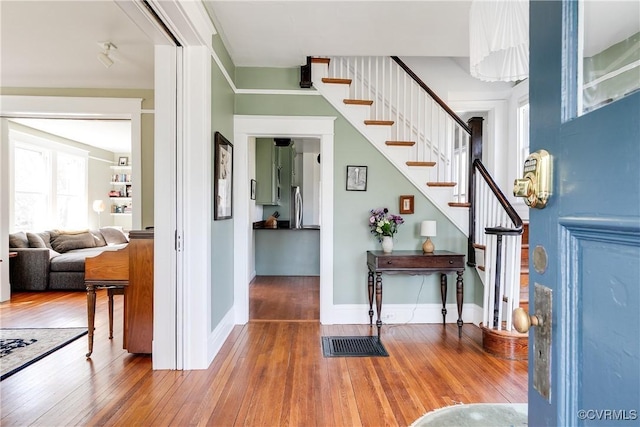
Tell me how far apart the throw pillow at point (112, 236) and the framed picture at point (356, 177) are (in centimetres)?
544

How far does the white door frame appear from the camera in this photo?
3.44m

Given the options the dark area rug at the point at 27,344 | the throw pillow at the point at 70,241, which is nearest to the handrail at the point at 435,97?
the dark area rug at the point at 27,344

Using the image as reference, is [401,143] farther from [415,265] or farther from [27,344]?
[27,344]

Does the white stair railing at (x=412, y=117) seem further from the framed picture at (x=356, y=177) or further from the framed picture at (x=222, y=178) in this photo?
the framed picture at (x=222, y=178)

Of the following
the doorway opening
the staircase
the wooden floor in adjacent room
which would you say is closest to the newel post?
the staircase

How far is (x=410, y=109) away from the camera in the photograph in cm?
357

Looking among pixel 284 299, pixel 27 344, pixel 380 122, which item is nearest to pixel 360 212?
pixel 380 122

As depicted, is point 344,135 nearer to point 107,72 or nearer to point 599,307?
point 107,72

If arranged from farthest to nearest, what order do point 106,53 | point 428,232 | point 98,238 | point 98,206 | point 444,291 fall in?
point 98,206 < point 98,238 < point 444,291 < point 428,232 < point 106,53

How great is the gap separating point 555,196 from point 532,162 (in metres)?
0.09

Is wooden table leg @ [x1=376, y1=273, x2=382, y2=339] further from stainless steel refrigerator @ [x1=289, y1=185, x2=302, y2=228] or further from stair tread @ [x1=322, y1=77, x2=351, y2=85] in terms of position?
stainless steel refrigerator @ [x1=289, y1=185, x2=302, y2=228]

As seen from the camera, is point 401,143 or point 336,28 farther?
point 401,143

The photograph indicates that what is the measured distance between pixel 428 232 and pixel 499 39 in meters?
2.18

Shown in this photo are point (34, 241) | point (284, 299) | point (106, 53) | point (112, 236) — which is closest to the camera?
point (106, 53)
